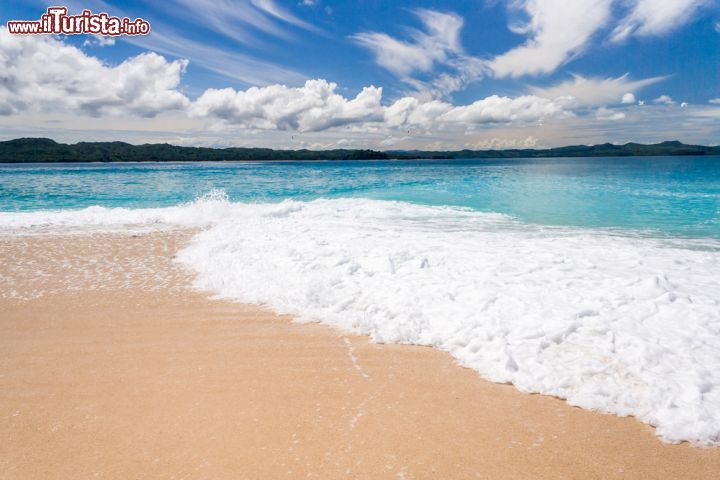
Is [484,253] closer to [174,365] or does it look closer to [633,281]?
[633,281]

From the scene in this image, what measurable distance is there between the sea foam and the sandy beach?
0.32 metres

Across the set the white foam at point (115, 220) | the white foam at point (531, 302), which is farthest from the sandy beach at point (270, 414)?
the white foam at point (115, 220)

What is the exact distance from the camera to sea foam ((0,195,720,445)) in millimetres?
3730

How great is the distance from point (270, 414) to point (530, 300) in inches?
145

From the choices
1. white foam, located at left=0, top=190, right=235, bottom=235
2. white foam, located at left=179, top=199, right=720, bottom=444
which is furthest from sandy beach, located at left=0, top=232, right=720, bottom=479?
white foam, located at left=0, top=190, right=235, bottom=235

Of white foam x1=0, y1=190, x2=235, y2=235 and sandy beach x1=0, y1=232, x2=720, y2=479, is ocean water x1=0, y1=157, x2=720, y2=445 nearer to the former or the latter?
sandy beach x1=0, y1=232, x2=720, y2=479

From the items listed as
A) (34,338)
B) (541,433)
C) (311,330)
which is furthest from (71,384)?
(541,433)

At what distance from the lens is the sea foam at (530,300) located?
12.2ft

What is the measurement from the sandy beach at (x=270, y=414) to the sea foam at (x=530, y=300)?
1.04 feet

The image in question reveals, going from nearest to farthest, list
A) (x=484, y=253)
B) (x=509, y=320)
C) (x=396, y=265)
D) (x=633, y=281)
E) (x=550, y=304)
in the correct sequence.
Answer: (x=509, y=320) < (x=550, y=304) < (x=633, y=281) < (x=396, y=265) < (x=484, y=253)

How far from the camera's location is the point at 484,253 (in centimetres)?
766

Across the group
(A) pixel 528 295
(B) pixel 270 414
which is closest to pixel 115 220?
(B) pixel 270 414

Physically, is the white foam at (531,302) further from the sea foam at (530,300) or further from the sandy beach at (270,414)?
the sandy beach at (270,414)

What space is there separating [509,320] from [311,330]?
8.33 ft
